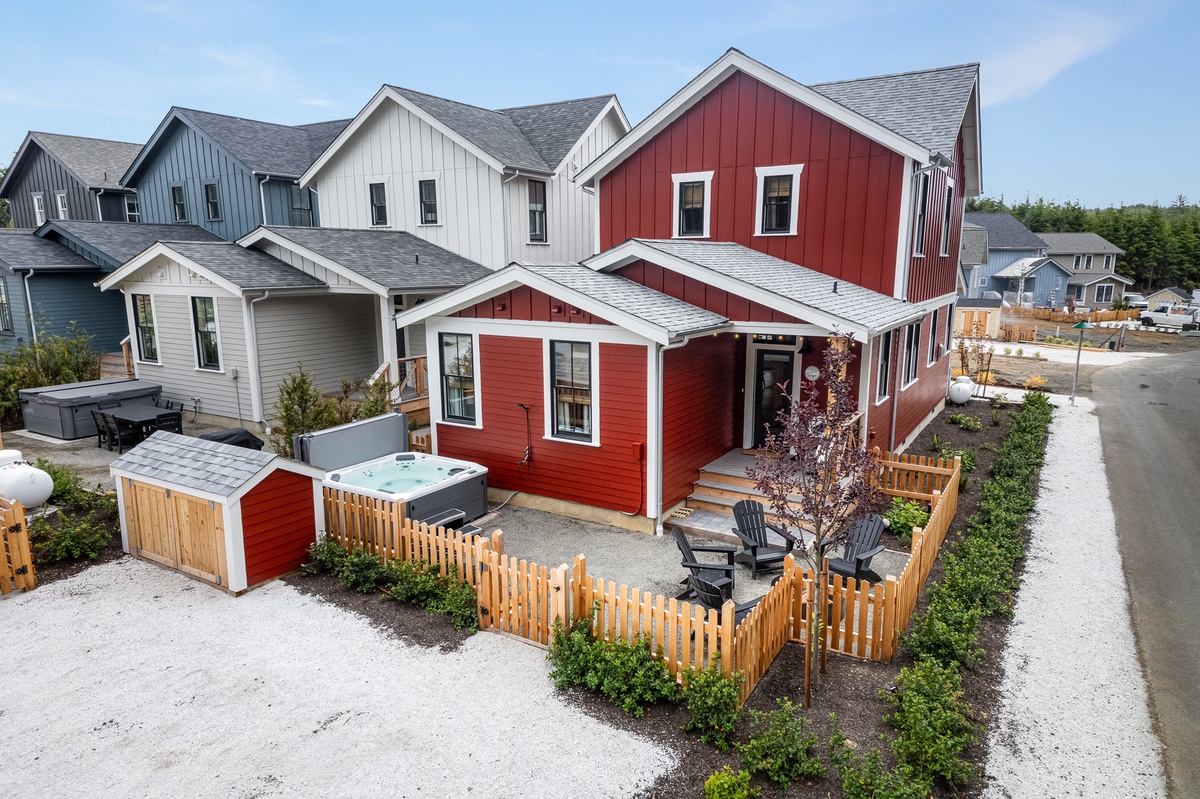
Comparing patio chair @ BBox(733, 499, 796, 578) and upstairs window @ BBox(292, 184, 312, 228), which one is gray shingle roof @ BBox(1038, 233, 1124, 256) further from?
patio chair @ BBox(733, 499, 796, 578)

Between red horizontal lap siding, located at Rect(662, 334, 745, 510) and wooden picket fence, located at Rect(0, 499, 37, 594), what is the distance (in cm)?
886

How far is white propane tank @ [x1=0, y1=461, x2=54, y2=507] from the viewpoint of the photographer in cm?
1112

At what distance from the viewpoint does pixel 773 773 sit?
5.82 metres

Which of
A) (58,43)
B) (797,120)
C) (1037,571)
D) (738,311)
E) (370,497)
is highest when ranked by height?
(58,43)

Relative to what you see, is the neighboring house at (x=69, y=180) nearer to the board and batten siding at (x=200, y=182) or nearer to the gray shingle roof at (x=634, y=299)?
the board and batten siding at (x=200, y=182)

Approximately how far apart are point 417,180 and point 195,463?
13.4 m

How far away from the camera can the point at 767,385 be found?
1435 cm

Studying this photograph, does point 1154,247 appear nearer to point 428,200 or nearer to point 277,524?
point 428,200

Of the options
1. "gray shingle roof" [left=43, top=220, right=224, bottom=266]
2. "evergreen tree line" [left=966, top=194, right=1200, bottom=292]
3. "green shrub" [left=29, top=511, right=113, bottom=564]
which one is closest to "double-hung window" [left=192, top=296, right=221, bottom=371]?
"gray shingle roof" [left=43, top=220, right=224, bottom=266]

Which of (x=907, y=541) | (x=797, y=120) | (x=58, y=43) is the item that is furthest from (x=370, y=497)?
(x=58, y=43)

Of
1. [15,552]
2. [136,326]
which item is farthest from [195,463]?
[136,326]

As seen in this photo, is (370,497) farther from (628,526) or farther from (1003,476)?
(1003,476)

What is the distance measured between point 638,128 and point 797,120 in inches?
132

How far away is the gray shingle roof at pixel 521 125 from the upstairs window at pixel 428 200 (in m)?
1.96
